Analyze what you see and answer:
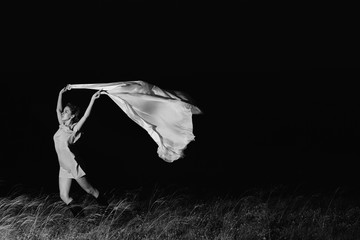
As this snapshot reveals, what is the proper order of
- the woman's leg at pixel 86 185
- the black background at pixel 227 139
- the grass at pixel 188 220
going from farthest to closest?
the black background at pixel 227 139 → the woman's leg at pixel 86 185 → the grass at pixel 188 220

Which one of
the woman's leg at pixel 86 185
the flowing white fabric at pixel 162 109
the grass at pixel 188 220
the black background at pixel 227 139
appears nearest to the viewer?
the grass at pixel 188 220

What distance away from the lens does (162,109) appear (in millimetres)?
9867

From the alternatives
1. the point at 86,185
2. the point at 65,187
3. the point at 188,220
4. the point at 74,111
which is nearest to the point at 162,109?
the point at 74,111

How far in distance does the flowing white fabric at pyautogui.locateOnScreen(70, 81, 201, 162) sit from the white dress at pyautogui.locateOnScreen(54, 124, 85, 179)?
83 centimetres

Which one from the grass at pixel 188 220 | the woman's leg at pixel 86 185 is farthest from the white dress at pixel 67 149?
the grass at pixel 188 220

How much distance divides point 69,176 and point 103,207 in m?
0.84

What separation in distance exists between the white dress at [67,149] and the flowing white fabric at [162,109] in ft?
2.72

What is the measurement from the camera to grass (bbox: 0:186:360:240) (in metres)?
9.23

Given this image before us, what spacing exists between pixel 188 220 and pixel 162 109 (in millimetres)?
1856

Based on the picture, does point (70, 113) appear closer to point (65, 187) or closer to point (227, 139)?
point (65, 187)

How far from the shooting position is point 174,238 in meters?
9.16

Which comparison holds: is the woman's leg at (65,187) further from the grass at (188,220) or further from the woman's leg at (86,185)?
the grass at (188,220)

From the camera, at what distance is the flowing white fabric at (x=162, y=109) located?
9.71 m

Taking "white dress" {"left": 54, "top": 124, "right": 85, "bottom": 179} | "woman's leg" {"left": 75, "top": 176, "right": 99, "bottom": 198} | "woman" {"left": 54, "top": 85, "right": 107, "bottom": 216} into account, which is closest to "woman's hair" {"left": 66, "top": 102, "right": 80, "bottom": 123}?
"woman" {"left": 54, "top": 85, "right": 107, "bottom": 216}
